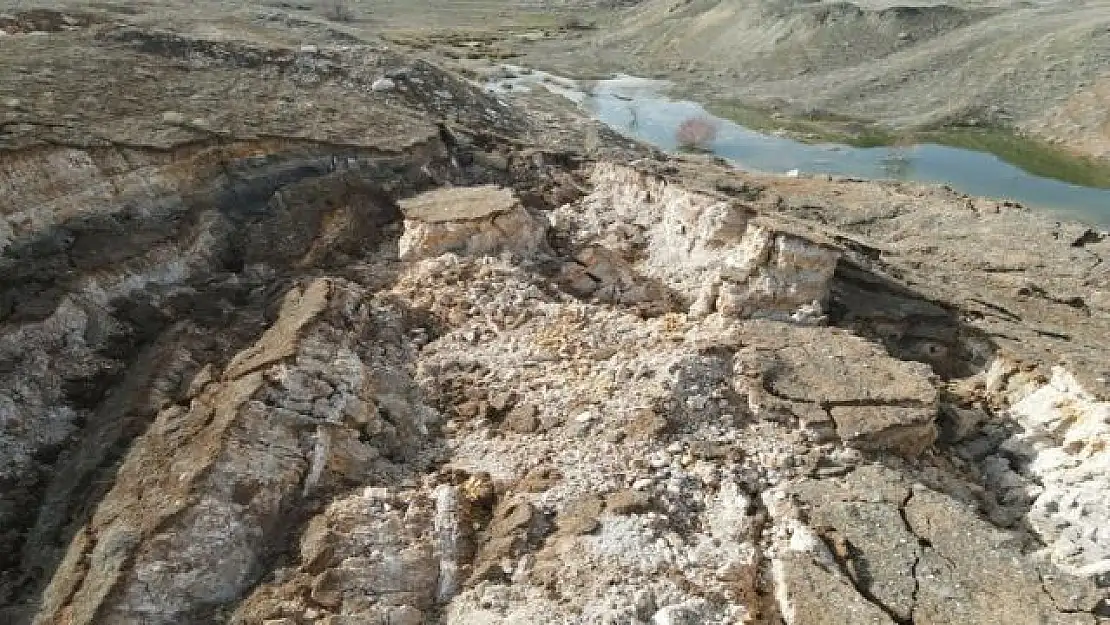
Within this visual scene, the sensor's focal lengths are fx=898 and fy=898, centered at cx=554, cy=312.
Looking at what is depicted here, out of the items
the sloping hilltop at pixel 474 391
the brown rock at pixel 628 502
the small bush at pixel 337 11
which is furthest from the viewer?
the small bush at pixel 337 11

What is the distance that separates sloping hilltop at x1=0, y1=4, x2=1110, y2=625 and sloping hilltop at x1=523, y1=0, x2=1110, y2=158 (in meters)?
14.0

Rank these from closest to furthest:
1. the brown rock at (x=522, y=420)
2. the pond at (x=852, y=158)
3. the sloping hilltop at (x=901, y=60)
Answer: the brown rock at (x=522, y=420)
the pond at (x=852, y=158)
the sloping hilltop at (x=901, y=60)

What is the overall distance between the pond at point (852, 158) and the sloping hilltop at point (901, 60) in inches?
83.2

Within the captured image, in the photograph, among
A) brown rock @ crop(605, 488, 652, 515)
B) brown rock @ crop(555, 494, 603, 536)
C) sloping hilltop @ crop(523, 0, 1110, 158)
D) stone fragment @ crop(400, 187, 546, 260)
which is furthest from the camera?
sloping hilltop @ crop(523, 0, 1110, 158)

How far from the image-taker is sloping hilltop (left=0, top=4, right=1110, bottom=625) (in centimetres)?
548

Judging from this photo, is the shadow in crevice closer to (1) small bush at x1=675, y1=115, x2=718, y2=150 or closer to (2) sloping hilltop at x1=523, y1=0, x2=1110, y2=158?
(1) small bush at x1=675, y1=115, x2=718, y2=150

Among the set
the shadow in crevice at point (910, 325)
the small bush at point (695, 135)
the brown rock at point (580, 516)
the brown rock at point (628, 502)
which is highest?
the shadow in crevice at point (910, 325)

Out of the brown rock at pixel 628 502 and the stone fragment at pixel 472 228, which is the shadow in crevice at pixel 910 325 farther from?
the brown rock at pixel 628 502

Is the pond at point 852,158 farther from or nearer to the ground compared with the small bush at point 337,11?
farther from the ground

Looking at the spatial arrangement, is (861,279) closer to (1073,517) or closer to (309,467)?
(1073,517)

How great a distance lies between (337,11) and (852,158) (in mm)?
28362

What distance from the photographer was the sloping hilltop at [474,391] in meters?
5.48

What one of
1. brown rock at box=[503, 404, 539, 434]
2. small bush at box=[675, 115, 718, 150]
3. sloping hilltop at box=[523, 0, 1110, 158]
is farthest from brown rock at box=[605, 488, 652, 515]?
sloping hilltop at box=[523, 0, 1110, 158]

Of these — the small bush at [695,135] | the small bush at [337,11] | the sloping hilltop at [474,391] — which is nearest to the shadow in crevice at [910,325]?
the sloping hilltop at [474,391]
